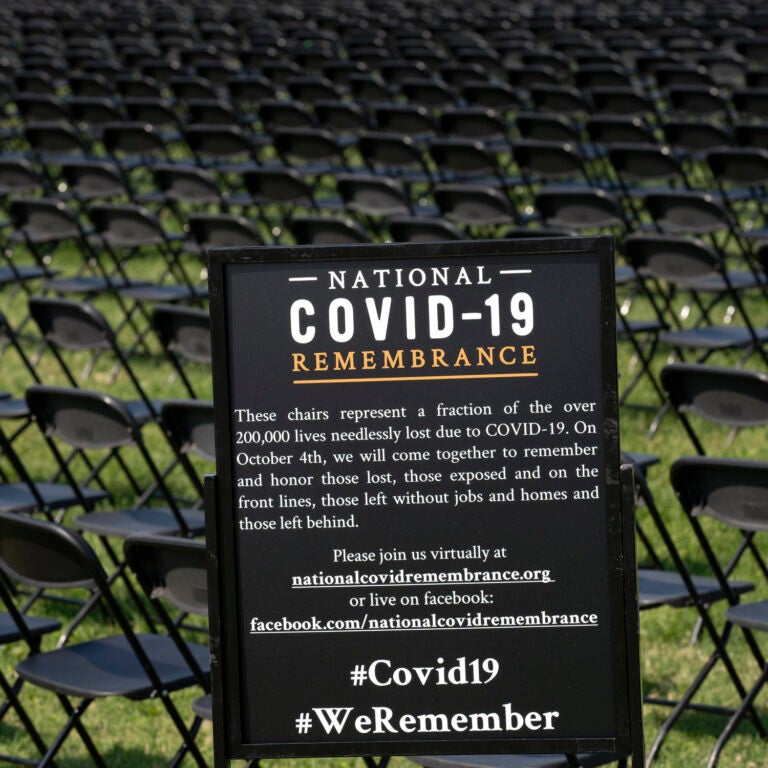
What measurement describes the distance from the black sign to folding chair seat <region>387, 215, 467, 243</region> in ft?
15.9

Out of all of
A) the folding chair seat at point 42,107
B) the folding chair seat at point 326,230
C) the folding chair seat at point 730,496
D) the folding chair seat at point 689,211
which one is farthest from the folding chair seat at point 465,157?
the folding chair seat at point 730,496

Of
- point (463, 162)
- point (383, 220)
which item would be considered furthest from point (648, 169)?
point (383, 220)

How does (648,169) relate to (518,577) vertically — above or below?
above

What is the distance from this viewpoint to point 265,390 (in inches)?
122

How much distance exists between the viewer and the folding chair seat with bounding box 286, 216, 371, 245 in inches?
325

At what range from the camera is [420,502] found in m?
3.08

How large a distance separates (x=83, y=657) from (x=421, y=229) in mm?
3915

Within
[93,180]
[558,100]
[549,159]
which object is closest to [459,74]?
[558,100]

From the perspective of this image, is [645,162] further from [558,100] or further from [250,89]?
[250,89]

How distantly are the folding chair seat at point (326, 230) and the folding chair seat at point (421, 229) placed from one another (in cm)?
19

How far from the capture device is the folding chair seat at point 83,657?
13.4 ft

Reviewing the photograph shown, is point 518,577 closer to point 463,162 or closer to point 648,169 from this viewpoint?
point 648,169

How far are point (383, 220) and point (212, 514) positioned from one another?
9.44m

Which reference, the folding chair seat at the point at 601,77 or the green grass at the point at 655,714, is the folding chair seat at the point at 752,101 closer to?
the folding chair seat at the point at 601,77
